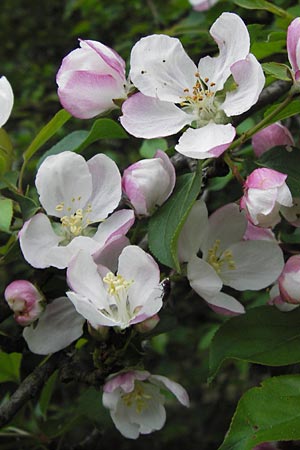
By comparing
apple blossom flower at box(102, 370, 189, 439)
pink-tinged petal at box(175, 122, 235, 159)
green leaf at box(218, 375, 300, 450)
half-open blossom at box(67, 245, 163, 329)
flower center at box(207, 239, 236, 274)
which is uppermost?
pink-tinged petal at box(175, 122, 235, 159)

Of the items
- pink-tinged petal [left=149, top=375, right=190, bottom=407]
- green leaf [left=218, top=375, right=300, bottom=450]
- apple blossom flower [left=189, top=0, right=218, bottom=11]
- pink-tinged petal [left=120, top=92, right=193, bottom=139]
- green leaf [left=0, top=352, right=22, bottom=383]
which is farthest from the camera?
apple blossom flower [left=189, top=0, right=218, bottom=11]

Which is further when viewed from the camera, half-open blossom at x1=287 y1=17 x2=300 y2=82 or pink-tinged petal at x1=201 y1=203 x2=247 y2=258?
pink-tinged petal at x1=201 y1=203 x2=247 y2=258

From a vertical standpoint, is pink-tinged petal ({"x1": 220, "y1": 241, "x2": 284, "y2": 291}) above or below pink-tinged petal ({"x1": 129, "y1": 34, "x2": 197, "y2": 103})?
below

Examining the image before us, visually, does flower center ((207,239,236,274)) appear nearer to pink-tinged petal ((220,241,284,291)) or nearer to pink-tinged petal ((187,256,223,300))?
pink-tinged petal ((220,241,284,291))

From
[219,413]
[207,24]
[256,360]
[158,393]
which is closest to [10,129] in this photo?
[207,24]

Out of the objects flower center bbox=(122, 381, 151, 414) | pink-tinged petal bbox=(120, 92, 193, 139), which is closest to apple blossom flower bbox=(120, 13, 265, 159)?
pink-tinged petal bbox=(120, 92, 193, 139)

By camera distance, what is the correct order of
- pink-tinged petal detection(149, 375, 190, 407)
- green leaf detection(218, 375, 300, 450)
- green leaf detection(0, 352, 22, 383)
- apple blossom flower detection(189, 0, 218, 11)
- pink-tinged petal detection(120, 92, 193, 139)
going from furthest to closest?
apple blossom flower detection(189, 0, 218, 11)
green leaf detection(0, 352, 22, 383)
pink-tinged petal detection(149, 375, 190, 407)
pink-tinged petal detection(120, 92, 193, 139)
green leaf detection(218, 375, 300, 450)

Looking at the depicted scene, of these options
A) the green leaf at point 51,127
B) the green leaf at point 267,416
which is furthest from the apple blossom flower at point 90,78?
the green leaf at point 267,416

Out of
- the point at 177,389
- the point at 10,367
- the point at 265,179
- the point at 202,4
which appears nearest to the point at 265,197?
the point at 265,179
